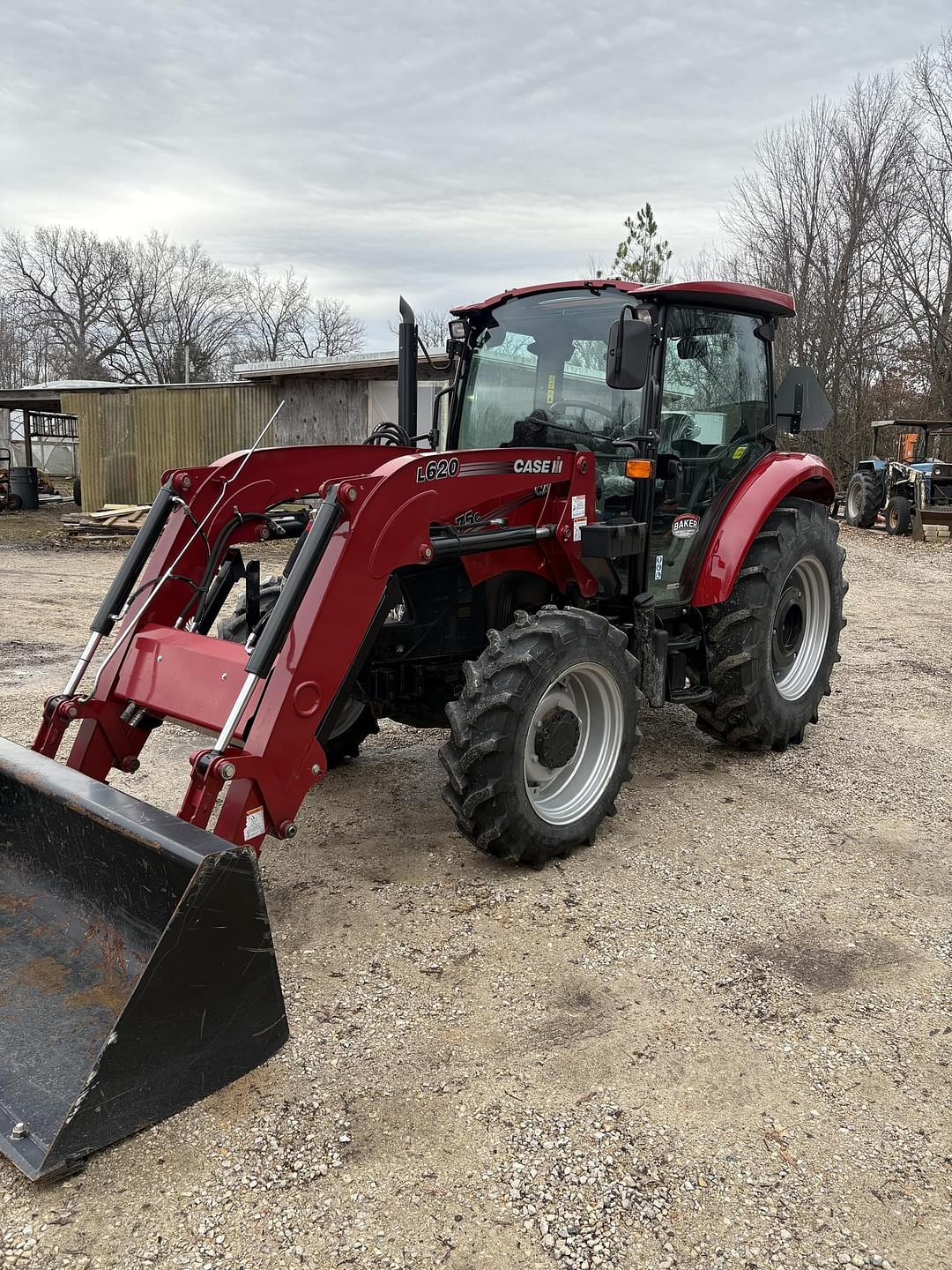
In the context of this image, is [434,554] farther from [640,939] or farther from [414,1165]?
[414,1165]

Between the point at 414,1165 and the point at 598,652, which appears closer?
the point at 414,1165

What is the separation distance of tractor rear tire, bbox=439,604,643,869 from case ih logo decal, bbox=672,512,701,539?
3.27ft

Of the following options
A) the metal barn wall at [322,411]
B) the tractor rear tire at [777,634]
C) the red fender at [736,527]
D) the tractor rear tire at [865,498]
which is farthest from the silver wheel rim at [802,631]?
the tractor rear tire at [865,498]

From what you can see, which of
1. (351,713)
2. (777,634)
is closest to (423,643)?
(351,713)

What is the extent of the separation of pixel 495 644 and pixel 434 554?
1.35ft

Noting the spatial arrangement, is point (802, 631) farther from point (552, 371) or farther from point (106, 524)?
point (106, 524)

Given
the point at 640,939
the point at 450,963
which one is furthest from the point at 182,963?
the point at 640,939

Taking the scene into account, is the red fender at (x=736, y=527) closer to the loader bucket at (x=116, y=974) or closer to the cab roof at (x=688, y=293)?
the cab roof at (x=688, y=293)

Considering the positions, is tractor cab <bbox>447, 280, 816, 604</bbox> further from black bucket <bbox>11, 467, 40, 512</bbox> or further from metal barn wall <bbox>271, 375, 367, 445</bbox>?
black bucket <bbox>11, 467, 40, 512</bbox>

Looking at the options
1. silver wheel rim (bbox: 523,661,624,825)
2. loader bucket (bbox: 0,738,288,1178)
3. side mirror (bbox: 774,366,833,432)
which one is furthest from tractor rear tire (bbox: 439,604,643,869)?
side mirror (bbox: 774,366,833,432)

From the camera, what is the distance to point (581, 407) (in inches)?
179

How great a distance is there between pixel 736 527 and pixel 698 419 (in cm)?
57

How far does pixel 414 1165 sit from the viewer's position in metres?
2.32

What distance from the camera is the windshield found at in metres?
4.49
